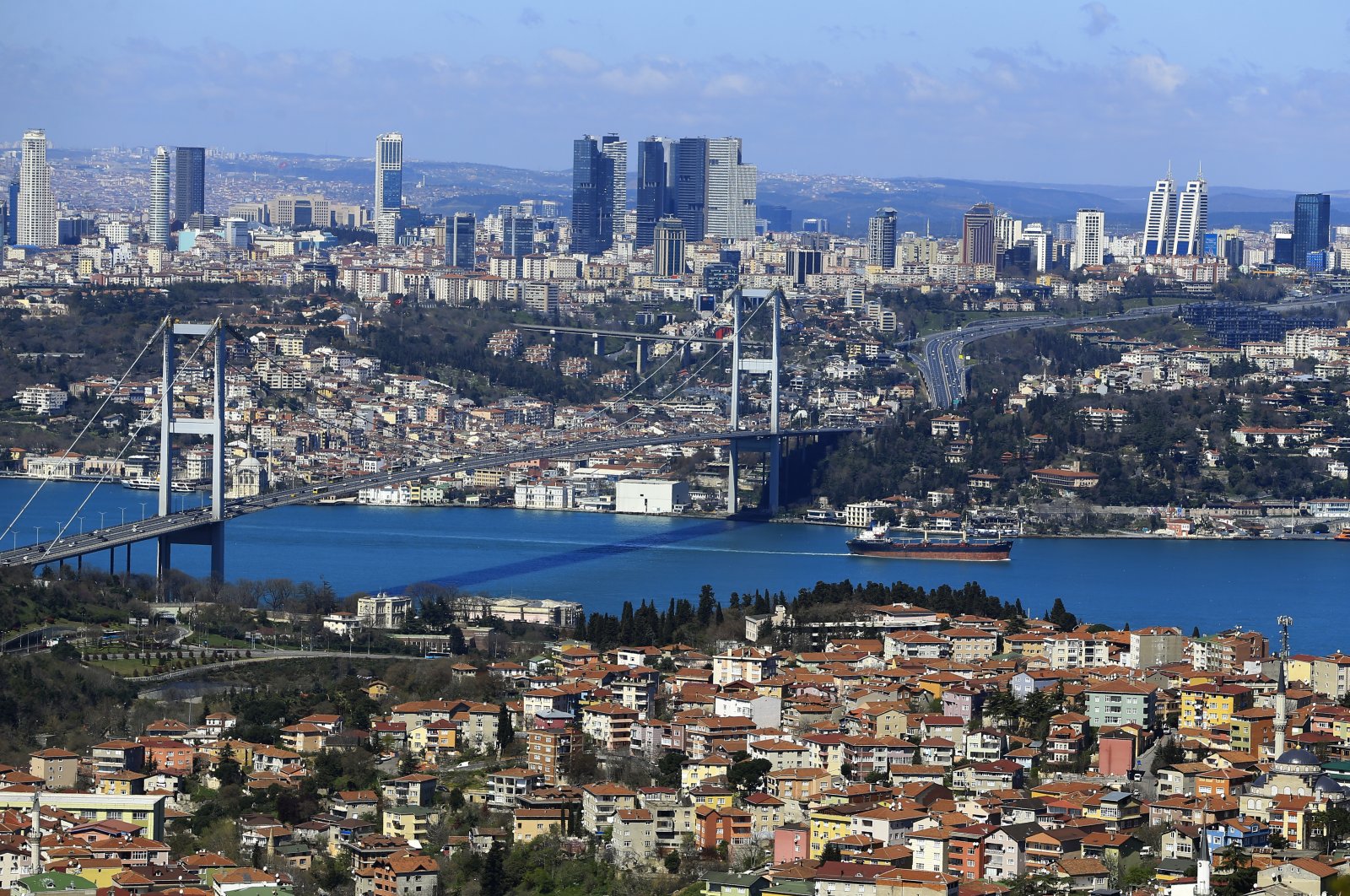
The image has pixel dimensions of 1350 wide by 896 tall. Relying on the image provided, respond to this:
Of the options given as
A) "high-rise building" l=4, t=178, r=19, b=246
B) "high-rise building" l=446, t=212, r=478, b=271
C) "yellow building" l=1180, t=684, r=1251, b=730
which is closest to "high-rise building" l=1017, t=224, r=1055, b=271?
"high-rise building" l=446, t=212, r=478, b=271

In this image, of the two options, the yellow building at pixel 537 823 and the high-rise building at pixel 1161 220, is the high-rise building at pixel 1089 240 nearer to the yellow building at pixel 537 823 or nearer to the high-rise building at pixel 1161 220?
the high-rise building at pixel 1161 220

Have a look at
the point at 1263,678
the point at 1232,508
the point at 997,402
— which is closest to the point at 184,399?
the point at 997,402

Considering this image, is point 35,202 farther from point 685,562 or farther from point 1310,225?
point 685,562

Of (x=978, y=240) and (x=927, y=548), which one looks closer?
(x=927, y=548)

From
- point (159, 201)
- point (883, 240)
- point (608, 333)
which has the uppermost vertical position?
point (159, 201)

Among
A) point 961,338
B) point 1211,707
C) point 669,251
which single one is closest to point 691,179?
point 669,251

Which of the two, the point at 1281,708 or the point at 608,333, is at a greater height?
the point at 608,333
